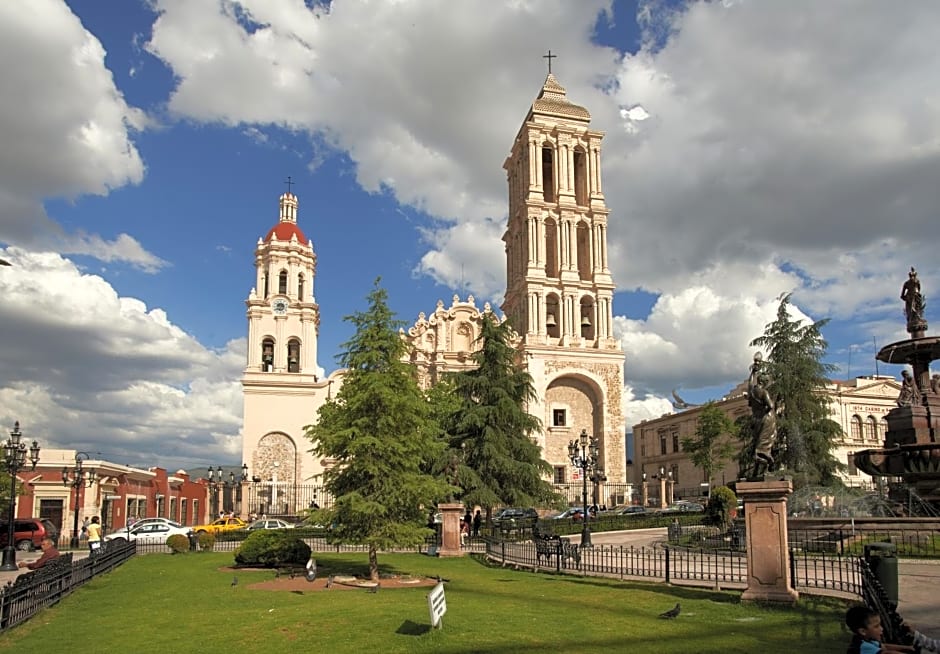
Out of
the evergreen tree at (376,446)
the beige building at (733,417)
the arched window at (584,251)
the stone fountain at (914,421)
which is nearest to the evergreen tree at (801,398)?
the beige building at (733,417)

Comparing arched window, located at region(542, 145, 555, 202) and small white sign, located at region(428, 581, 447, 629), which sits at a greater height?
arched window, located at region(542, 145, 555, 202)

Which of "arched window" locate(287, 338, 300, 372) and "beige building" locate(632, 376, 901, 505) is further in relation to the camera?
"arched window" locate(287, 338, 300, 372)

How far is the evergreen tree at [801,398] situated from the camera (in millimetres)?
35375

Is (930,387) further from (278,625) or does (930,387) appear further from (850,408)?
(850,408)

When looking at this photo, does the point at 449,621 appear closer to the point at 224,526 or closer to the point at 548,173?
the point at 224,526

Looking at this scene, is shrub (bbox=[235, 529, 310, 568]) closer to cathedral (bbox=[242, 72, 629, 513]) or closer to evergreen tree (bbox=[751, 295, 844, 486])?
evergreen tree (bbox=[751, 295, 844, 486])

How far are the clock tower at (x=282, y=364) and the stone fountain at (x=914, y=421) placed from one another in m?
37.5

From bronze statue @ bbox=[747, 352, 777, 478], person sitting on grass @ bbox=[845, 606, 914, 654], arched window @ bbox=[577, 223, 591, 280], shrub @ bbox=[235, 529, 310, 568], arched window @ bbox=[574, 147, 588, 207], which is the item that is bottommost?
shrub @ bbox=[235, 529, 310, 568]

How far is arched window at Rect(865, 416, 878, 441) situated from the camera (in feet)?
179

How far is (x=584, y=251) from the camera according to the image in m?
56.1

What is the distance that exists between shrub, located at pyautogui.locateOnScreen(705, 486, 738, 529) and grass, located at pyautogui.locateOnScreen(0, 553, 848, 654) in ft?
39.6

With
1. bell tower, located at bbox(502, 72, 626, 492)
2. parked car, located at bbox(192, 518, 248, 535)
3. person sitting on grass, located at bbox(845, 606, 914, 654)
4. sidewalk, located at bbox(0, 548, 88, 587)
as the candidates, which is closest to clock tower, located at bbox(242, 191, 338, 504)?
parked car, located at bbox(192, 518, 248, 535)

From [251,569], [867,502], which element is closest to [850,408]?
[867,502]

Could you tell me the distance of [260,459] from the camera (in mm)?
52406
